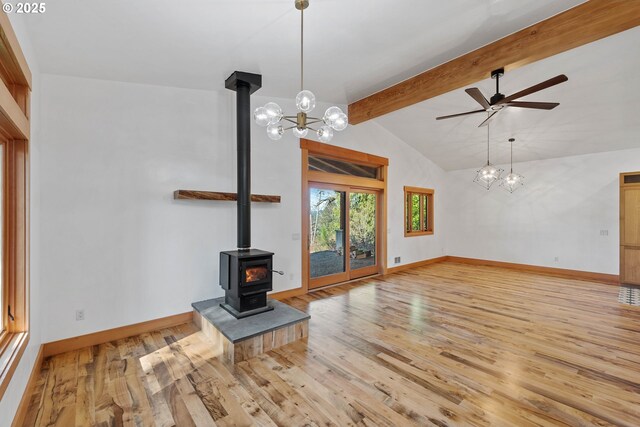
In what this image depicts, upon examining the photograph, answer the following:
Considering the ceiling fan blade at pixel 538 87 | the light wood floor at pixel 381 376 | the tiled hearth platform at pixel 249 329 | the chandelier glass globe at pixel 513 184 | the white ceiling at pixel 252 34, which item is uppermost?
the white ceiling at pixel 252 34

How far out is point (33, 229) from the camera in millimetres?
2580

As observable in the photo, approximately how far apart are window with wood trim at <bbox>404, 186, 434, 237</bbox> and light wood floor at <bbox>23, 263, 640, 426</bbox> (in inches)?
135

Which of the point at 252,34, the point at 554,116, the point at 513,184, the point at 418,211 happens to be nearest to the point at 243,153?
the point at 252,34

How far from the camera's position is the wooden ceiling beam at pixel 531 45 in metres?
2.57

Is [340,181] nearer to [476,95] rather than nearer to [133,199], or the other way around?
[476,95]

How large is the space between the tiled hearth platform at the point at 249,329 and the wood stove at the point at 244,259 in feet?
0.42

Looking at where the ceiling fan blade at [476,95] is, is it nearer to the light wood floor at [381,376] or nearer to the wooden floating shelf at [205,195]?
the light wood floor at [381,376]

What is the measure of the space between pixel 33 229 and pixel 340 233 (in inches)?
172

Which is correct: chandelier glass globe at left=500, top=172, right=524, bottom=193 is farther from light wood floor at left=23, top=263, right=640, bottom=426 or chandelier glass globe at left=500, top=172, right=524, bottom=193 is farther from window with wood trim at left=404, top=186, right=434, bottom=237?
light wood floor at left=23, top=263, right=640, bottom=426

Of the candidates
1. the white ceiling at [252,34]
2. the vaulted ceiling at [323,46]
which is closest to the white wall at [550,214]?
the vaulted ceiling at [323,46]

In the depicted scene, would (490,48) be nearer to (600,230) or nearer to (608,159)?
(608,159)

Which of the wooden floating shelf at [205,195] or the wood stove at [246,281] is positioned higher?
the wooden floating shelf at [205,195]

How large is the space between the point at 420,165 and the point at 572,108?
10.8 feet

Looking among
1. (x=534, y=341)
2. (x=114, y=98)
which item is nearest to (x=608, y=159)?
(x=534, y=341)
